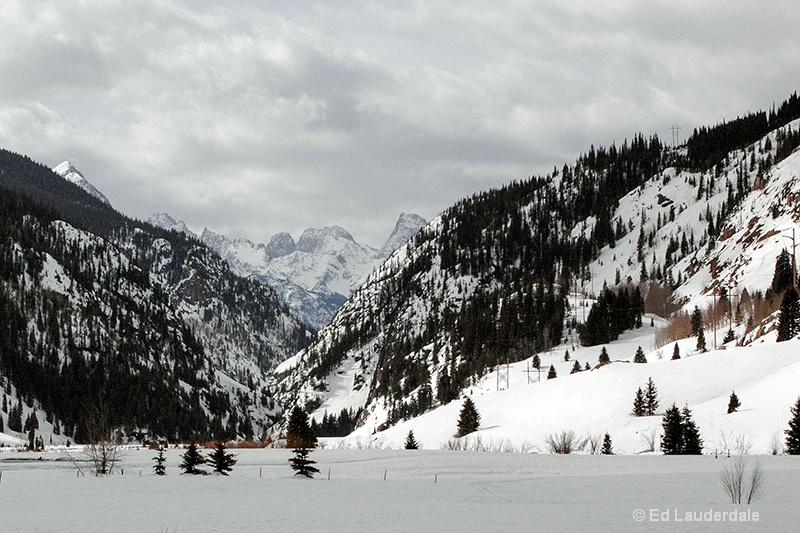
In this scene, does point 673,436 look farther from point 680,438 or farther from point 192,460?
point 192,460

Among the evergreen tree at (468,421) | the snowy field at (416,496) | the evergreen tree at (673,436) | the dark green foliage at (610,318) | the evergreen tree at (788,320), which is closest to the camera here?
the snowy field at (416,496)

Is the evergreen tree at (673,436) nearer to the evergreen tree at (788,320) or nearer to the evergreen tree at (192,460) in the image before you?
the evergreen tree at (192,460)

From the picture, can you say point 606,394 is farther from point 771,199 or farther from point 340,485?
point 771,199

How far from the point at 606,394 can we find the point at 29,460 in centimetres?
6002

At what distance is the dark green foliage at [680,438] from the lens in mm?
56000

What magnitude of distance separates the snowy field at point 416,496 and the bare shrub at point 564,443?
Answer: 1332 centimetres

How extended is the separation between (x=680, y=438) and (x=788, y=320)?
3991 centimetres

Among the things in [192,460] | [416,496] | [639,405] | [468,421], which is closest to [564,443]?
[639,405]

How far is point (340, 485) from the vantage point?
37.6 metres

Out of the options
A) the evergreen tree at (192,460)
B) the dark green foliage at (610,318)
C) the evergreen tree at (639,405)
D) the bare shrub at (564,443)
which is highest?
the dark green foliage at (610,318)

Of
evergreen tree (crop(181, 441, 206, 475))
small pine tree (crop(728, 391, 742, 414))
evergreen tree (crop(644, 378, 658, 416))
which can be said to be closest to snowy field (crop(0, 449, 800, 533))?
evergreen tree (crop(181, 441, 206, 475))

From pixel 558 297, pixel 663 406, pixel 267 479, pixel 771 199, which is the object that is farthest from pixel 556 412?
pixel 771 199

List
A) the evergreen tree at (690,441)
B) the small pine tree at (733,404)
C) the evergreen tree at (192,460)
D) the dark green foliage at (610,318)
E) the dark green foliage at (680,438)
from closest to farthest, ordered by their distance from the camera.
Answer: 1. the evergreen tree at (192,460)
2. the evergreen tree at (690,441)
3. the dark green foliage at (680,438)
4. the small pine tree at (733,404)
5. the dark green foliage at (610,318)

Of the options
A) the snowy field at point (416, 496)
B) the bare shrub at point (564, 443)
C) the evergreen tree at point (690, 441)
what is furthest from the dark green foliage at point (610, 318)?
the snowy field at point (416, 496)
